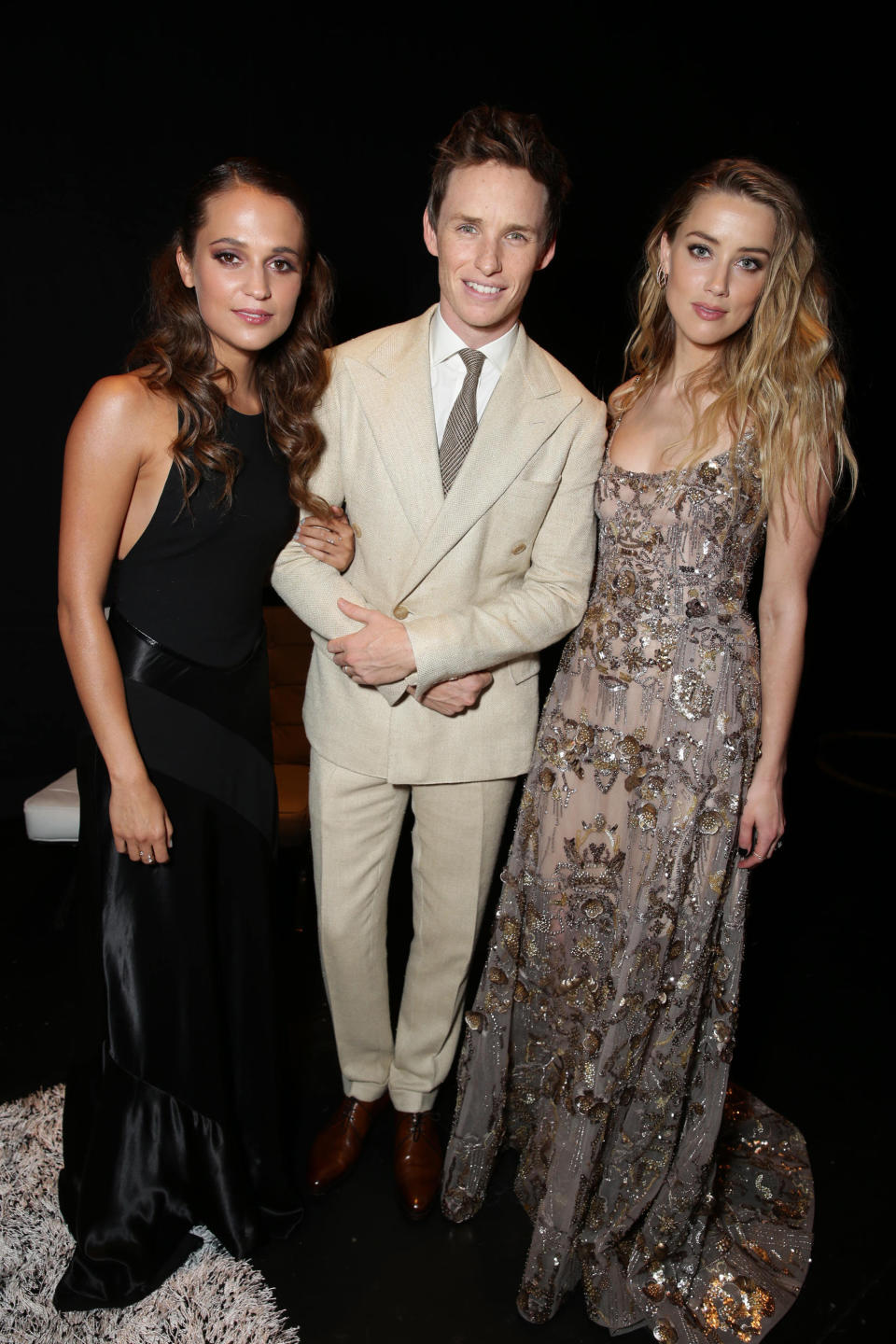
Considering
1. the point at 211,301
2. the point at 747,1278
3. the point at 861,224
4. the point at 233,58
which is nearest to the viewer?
the point at 211,301

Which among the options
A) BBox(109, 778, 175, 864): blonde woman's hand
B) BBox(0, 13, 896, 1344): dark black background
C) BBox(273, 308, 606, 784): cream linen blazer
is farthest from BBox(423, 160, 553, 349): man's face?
BBox(0, 13, 896, 1344): dark black background

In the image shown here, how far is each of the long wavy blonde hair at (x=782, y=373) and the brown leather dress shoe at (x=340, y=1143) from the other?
165cm

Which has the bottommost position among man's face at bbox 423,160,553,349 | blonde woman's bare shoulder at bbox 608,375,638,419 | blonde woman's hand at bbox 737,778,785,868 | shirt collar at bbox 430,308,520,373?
blonde woman's hand at bbox 737,778,785,868

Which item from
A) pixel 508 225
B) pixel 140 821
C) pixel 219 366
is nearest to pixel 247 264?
pixel 219 366

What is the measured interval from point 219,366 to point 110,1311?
1818 millimetres

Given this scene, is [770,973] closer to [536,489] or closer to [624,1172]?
[624,1172]

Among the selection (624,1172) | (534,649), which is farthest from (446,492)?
(624,1172)

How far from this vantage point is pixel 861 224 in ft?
13.1

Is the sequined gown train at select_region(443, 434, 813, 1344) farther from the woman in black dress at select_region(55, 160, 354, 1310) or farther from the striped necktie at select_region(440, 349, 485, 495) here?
the woman in black dress at select_region(55, 160, 354, 1310)

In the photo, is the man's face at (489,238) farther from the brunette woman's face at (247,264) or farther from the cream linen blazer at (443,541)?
the brunette woman's face at (247,264)

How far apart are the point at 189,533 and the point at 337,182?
6.48 feet

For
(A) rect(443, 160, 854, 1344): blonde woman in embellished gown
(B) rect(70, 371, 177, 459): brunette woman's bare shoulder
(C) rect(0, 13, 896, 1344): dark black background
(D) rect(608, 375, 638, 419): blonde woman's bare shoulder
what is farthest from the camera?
(C) rect(0, 13, 896, 1344): dark black background

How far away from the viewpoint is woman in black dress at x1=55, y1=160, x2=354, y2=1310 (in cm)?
174

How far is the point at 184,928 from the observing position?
190 cm
